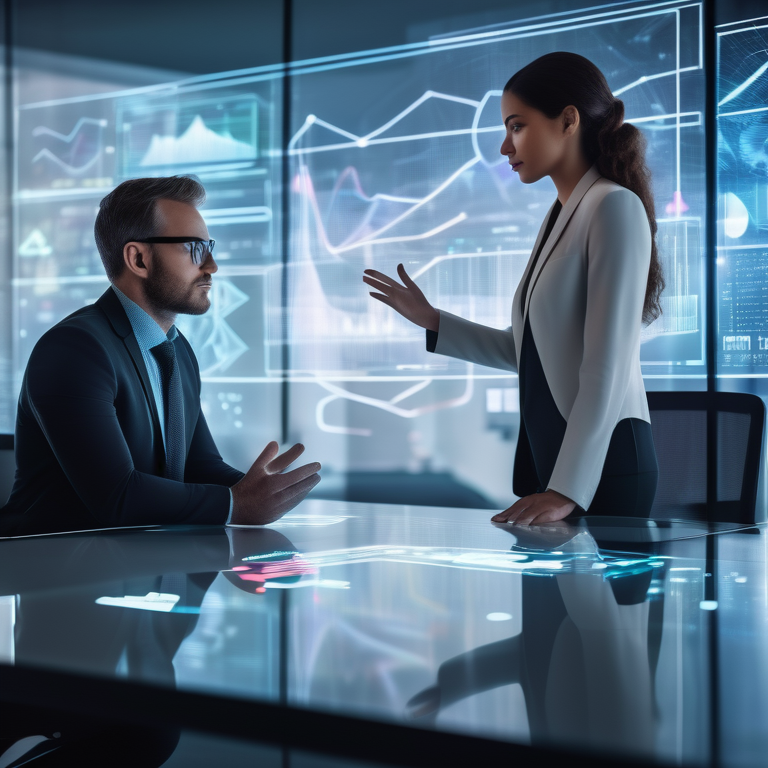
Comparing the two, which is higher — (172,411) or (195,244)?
(195,244)

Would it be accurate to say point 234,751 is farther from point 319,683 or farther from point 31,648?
point 319,683

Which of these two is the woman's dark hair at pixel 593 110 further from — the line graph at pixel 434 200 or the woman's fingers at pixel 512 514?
the line graph at pixel 434 200

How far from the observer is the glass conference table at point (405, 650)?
0.42m

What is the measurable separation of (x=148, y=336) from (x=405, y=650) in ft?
4.37

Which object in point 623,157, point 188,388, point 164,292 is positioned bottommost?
point 188,388

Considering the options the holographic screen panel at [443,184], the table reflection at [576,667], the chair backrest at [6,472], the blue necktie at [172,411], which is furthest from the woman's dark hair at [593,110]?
the holographic screen panel at [443,184]

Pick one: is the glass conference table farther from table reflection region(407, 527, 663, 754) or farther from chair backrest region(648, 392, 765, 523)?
chair backrest region(648, 392, 765, 523)

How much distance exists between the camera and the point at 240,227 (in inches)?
180

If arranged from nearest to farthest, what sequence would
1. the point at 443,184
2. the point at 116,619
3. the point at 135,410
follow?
the point at 116,619, the point at 135,410, the point at 443,184

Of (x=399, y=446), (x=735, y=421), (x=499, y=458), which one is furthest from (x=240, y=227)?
(x=735, y=421)

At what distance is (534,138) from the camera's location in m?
1.69

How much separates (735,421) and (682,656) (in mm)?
1738

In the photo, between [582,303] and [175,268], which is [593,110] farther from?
[175,268]

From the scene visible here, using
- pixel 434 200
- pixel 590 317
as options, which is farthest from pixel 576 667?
pixel 434 200
